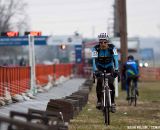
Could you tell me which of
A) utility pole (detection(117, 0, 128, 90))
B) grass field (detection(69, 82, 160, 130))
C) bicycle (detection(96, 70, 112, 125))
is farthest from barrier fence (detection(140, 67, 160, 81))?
bicycle (detection(96, 70, 112, 125))

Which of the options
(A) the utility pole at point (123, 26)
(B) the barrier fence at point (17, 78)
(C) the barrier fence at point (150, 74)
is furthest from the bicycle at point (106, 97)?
(C) the barrier fence at point (150, 74)

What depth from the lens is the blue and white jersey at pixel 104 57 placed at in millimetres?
15531

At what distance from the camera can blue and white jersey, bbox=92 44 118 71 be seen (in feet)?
51.0

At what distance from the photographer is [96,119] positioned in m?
16.8

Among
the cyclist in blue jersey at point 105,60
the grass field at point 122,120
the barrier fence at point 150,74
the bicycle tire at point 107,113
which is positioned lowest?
the barrier fence at point 150,74

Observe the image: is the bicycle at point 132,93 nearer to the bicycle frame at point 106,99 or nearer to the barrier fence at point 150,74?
the bicycle frame at point 106,99

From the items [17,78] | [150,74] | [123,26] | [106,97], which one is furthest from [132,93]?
[150,74]

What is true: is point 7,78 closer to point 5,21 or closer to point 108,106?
point 108,106

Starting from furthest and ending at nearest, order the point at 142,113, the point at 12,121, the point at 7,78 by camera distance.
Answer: the point at 7,78 → the point at 142,113 → the point at 12,121

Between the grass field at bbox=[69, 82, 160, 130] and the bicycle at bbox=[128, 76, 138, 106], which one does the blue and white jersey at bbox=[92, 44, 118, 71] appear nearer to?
the grass field at bbox=[69, 82, 160, 130]

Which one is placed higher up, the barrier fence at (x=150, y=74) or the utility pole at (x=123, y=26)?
the utility pole at (x=123, y=26)

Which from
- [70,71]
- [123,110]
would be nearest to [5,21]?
[70,71]

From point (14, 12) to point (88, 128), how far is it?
3220 inches

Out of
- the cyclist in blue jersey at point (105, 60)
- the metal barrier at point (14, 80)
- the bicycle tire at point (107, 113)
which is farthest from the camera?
the metal barrier at point (14, 80)
